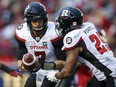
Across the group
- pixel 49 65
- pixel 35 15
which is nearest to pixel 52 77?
pixel 49 65

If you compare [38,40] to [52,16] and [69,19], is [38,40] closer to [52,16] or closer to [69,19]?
[69,19]

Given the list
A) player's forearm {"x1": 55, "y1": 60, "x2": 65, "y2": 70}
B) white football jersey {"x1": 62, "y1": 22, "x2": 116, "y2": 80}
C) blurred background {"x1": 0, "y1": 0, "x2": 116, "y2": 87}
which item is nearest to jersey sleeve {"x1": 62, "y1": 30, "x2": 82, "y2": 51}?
white football jersey {"x1": 62, "y1": 22, "x2": 116, "y2": 80}

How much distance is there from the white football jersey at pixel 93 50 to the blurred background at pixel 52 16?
5589 millimetres

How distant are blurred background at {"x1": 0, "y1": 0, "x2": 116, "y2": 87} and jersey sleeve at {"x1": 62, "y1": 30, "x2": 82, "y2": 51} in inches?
224

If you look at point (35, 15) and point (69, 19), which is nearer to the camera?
point (69, 19)

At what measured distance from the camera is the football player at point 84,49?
21.2 feet

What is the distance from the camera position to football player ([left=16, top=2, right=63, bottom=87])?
736 cm

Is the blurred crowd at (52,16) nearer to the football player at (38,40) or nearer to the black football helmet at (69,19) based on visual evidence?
the football player at (38,40)

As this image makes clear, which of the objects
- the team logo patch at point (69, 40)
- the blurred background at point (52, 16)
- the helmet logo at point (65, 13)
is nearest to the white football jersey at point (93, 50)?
the team logo patch at point (69, 40)

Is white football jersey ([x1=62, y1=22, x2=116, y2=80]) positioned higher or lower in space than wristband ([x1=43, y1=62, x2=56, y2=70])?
higher

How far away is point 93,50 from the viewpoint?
6.52m

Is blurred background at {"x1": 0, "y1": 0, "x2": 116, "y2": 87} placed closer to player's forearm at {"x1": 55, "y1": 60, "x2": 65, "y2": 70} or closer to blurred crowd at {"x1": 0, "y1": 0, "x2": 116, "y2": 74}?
blurred crowd at {"x1": 0, "y1": 0, "x2": 116, "y2": 74}

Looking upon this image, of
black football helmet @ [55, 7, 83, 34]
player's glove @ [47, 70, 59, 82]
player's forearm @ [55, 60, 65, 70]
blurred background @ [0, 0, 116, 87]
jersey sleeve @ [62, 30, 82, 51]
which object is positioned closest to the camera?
jersey sleeve @ [62, 30, 82, 51]

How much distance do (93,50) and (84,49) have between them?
10 cm
